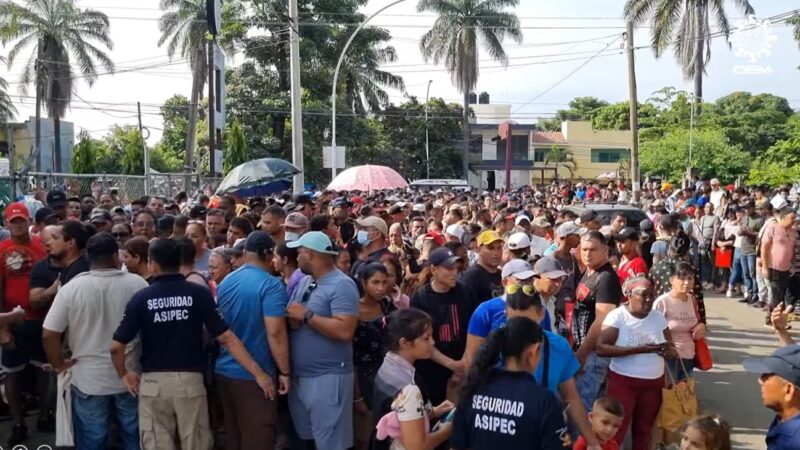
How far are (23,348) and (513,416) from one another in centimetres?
499

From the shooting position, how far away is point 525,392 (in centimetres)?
359

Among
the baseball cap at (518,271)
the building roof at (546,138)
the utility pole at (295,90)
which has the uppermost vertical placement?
the building roof at (546,138)

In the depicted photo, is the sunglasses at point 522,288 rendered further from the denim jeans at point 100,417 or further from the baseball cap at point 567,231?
the baseball cap at point 567,231

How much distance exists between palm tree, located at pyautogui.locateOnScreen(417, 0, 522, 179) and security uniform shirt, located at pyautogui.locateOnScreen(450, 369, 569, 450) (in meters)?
47.4

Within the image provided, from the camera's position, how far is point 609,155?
222 ft

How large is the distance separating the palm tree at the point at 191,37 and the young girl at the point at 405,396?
41051 millimetres

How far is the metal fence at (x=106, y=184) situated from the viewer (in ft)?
40.1

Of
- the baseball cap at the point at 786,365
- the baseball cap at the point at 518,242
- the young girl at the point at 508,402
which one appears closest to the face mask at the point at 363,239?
the baseball cap at the point at 518,242

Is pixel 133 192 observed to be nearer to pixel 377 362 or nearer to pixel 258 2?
pixel 377 362

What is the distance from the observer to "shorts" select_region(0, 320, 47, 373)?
6840 mm

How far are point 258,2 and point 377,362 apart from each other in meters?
36.5

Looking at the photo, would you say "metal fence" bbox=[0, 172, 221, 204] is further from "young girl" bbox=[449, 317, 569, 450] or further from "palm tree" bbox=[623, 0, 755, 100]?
"palm tree" bbox=[623, 0, 755, 100]

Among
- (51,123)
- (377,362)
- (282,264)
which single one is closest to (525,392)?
(377,362)

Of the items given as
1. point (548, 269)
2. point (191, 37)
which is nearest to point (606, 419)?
point (548, 269)
